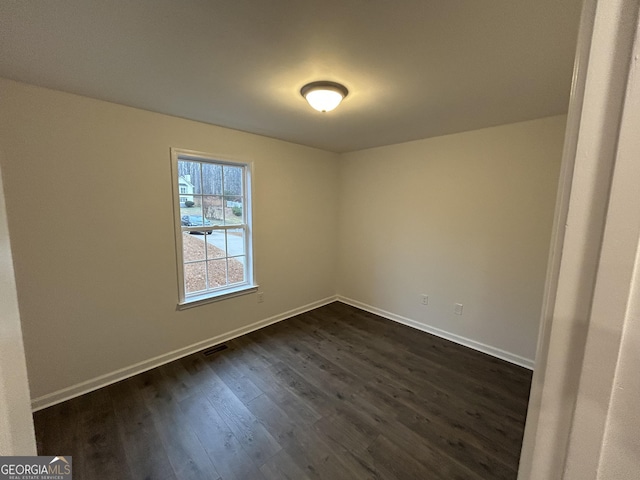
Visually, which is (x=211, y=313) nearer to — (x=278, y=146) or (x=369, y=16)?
(x=278, y=146)

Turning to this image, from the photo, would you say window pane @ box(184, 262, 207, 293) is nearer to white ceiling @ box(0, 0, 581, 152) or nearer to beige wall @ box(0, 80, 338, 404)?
beige wall @ box(0, 80, 338, 404)

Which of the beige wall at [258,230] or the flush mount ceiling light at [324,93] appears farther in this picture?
the beige wall at [258,230]

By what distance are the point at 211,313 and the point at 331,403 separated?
1544 millimetres

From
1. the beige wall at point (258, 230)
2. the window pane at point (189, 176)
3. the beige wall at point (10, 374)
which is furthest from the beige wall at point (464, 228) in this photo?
the beige wall at point (10, 374)

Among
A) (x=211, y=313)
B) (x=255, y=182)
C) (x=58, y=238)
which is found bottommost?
(x=211, y=313)

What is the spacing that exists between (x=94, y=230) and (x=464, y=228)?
11.3 ft

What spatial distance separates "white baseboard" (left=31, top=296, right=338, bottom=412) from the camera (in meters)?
1.98

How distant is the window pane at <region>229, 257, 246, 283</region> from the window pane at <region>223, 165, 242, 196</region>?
0.77 m

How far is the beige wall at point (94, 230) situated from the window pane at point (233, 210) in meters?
0.47

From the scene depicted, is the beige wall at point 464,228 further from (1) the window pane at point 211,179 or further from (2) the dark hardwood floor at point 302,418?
(1) the window pane at point 211,179

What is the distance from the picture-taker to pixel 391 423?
1.86m

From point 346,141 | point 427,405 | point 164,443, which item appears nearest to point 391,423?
point 427,405

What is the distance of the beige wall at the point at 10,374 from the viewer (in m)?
0.37

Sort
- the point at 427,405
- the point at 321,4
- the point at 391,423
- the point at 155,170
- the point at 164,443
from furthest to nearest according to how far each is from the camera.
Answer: the point at 155,170, the point at 427,405, the point at 391,423, the point at 164,443, the point at 321,4
